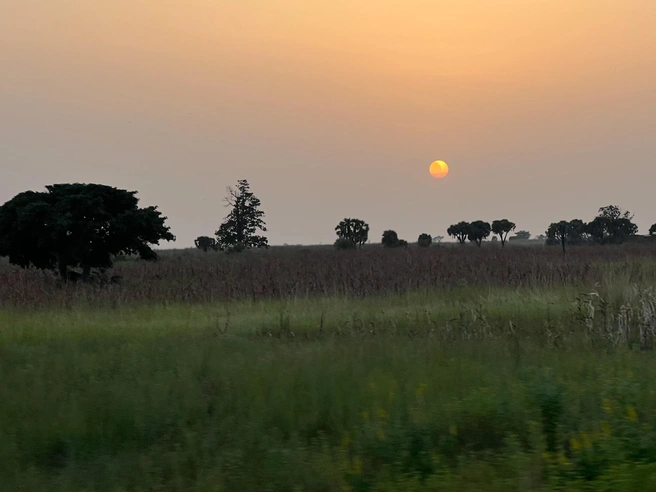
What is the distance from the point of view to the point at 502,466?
18.6 ft

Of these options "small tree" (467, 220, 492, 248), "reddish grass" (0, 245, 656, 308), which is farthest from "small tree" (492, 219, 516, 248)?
"reddish grass" (0, 245, 656, 308)

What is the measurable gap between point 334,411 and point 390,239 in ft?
190

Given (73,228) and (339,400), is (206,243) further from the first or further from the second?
(339,400)

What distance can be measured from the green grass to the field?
2 cm

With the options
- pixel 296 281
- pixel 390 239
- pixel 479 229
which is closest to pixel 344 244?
pixel 390 239

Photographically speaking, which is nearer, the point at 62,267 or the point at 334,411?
the point at 334,411

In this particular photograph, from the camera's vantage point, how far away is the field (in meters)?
5.66

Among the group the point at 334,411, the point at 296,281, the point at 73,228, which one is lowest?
the point at 334,411

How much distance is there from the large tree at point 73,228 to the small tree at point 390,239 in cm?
4232

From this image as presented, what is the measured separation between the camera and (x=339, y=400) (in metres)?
7.52

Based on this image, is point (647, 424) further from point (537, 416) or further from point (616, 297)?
point (616, 297)

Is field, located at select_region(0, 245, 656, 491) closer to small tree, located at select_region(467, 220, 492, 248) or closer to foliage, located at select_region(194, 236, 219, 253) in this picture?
foliage, located at select_region(194, 236, 219, 253)

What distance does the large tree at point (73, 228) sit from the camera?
20.8m

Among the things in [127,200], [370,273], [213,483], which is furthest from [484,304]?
[127,200]
